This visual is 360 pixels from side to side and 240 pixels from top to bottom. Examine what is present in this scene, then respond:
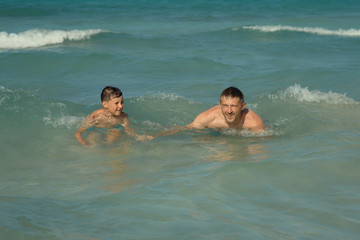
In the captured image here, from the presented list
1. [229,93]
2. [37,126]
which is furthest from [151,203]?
[37,126]

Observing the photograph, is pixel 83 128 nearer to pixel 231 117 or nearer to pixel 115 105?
pixel 115 105

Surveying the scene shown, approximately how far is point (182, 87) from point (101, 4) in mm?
21338

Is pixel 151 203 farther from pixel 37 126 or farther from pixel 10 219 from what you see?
pixel 37 126

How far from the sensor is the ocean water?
12.8ft

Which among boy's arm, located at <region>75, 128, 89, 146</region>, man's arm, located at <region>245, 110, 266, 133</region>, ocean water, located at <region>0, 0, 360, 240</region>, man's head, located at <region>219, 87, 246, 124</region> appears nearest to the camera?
ocean water, located at <region>0, 0, 360, 240</region>

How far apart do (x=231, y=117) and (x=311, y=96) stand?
9.37ft

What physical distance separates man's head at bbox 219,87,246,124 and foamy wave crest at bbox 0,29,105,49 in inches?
461

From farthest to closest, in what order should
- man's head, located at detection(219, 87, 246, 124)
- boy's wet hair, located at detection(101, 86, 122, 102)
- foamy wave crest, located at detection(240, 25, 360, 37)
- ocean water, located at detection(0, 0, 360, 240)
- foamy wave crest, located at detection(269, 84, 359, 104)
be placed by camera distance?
foamy wave crest, located at detection(240, 25, 360, 37) < foamy wave crest, located at detection(269, 84, 359, 104) < boy's wet hair, located at detection(101, 86, 122, 102) < man's head, located at detection(219, 87, 246, 124) < ocean water, located at detection(0, 0, 360, 240)

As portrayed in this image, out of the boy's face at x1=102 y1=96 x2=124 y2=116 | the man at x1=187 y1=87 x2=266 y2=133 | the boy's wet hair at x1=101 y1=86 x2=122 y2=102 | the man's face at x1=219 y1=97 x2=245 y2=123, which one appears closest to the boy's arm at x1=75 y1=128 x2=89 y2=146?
the boy's face at x1=102 y1=96 x2=124 y2=116

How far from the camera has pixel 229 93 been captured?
20.6ft

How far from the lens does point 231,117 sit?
21.5ft

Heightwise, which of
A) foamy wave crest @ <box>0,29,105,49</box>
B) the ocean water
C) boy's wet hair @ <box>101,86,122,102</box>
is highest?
foamy wave crest @ <box>0,29,105,49</box>

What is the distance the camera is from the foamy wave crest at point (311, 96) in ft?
28.0

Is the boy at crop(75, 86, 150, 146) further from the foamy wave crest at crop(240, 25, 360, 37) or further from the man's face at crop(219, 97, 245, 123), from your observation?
the foamy wave crest at crop(240, 25, 360, 37)
